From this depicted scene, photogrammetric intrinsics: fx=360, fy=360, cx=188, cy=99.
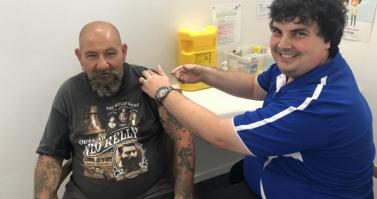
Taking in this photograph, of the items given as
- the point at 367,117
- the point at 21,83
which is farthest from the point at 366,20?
the point at 21,83

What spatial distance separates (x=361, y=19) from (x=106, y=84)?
1.42m

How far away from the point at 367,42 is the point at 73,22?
158 cm

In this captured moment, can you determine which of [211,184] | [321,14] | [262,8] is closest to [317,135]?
[321,14]

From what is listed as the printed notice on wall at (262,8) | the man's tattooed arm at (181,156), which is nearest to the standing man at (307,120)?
the man's tattooed arm at (181,156)

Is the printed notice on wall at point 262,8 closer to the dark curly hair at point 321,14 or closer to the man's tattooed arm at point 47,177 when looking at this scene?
the dark curly hair at point 321,14

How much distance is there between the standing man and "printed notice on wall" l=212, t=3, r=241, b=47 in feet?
3.23

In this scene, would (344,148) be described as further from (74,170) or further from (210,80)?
(74,170)

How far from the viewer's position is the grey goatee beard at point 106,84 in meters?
1.62

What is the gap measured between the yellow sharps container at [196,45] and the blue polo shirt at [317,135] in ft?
2.76

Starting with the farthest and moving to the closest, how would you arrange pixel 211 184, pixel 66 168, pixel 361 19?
pixel 211 184, pixel 361 19, pixel 66 168

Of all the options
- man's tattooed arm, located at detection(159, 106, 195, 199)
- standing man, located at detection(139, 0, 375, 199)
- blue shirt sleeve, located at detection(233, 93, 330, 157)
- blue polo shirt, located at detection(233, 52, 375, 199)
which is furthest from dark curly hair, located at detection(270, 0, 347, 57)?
man's tattooed arm, located at detection(159, 106, 195, 199)

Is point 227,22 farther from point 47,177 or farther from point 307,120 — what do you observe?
point 47,177

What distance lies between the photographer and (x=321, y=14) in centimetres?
118

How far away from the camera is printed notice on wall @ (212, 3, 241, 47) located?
89.8 inches
